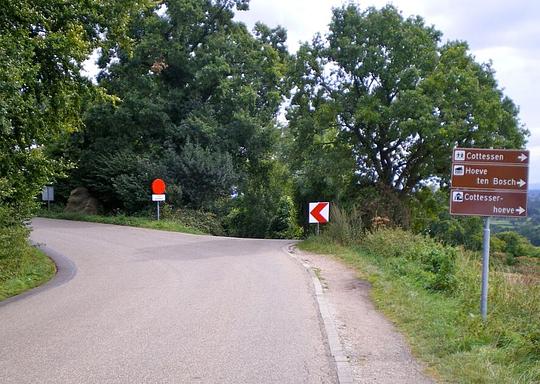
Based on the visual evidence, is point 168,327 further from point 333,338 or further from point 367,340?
point 367,340

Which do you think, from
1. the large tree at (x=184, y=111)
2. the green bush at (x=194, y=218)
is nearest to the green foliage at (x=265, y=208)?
the large tree at (x=184, y=111)

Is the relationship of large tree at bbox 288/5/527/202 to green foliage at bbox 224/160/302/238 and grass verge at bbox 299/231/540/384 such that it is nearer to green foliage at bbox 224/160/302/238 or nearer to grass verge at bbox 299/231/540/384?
green foliage at bbox 224/160/302/238

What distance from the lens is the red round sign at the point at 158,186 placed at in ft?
102

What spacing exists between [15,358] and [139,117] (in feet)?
93.3

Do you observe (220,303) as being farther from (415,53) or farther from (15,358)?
(415,53)

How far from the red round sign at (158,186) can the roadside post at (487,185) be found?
24.3 meters

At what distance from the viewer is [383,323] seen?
28.7 feet

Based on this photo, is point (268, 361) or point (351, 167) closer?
point (268, 361)

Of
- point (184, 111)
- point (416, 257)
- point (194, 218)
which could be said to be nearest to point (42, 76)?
point (416, 257)

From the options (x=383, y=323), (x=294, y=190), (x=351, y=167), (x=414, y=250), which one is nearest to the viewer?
(x=383, y=323)

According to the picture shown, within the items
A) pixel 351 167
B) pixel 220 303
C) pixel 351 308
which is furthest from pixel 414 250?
pixel 351 167

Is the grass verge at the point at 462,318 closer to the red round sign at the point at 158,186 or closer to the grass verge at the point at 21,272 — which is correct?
the grass verge at the point at 21,272

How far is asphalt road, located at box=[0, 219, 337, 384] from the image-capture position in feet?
20.8

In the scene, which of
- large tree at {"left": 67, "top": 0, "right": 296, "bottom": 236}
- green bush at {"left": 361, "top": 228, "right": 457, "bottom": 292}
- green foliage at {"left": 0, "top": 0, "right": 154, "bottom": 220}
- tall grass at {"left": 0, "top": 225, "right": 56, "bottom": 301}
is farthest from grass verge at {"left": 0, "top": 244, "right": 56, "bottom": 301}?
large tree at {"left": 67, "top": 0, "right": 296, "bottom": 236}
